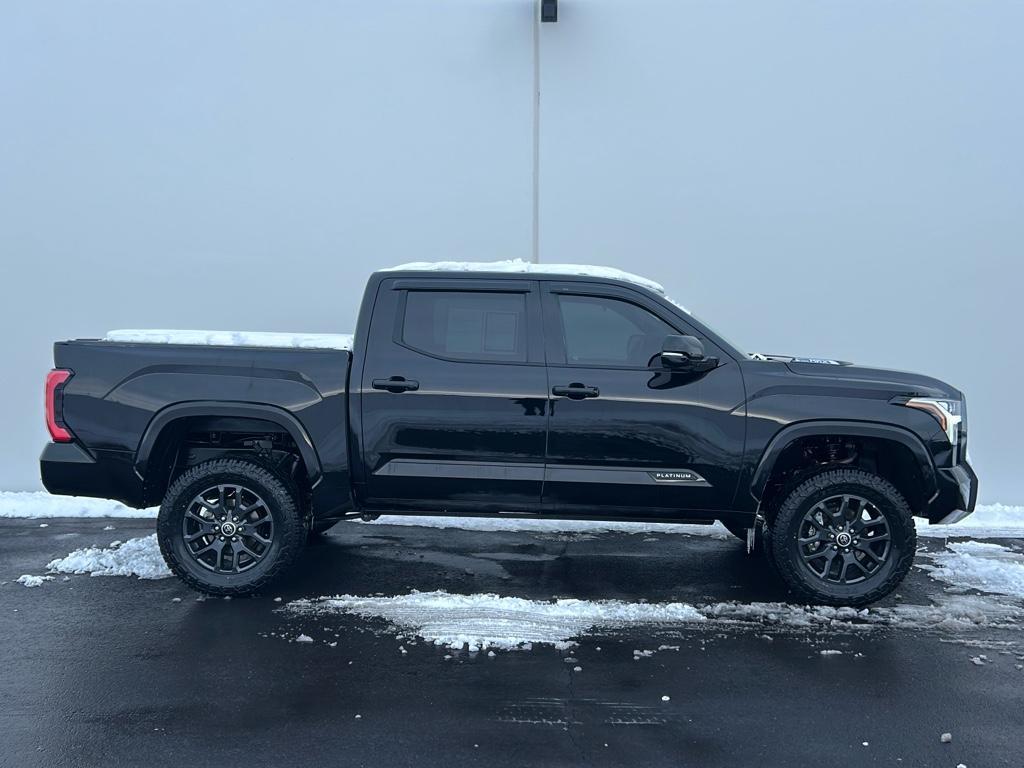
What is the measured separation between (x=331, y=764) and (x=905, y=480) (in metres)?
3.58

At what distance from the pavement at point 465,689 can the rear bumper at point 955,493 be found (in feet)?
2.20

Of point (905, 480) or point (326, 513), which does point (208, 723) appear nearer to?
point (326, 513)

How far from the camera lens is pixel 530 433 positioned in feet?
14.3

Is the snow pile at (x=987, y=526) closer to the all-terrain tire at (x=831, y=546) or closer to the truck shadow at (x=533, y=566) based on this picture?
the truck shadow at (x=533, y=566)

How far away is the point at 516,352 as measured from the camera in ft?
14.6

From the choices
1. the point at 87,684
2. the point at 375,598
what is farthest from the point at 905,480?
the point at 87,684

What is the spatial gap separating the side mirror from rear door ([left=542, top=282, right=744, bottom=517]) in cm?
6

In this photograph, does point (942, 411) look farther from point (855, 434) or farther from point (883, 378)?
point (855, 434)

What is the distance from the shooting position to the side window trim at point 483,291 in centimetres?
443

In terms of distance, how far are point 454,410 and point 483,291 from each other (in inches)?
30.3

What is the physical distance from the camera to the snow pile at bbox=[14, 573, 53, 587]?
4.77 m

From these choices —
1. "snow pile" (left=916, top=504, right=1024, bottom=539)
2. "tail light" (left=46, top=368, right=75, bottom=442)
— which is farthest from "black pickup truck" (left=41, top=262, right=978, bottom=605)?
"snow pile" (left=916, top=504, right=1024, bottom=539)

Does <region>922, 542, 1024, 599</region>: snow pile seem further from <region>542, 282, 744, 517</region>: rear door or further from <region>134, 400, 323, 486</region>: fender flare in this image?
<region>134, 400, 323, 486</region>: fender flare

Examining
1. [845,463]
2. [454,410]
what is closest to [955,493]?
[845,463]
